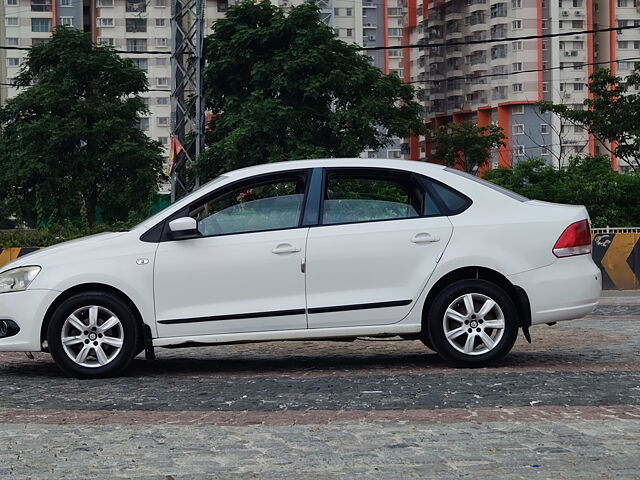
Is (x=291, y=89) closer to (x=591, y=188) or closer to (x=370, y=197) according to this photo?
(x=591, y=188)

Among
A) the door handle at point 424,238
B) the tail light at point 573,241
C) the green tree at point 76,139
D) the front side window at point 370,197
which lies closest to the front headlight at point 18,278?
the front side window at point 370,197

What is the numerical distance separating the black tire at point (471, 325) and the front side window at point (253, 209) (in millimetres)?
1257

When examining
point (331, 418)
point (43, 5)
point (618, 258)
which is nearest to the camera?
point (331, 418)

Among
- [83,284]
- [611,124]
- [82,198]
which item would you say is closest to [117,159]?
[82,198]

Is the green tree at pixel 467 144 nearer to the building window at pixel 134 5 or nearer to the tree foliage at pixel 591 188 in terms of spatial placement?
the tree foliage at pixel 591 188

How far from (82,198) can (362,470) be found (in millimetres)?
41056

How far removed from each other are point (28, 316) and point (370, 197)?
2685 millimetres

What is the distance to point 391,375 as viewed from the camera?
29.2 feet

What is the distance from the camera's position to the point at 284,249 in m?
8.93

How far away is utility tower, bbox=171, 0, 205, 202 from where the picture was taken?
26.4 m

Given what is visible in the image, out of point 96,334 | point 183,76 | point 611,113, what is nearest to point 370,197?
point 96,334

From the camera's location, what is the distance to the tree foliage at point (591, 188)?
3123 centimetres

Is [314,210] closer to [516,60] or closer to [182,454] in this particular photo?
[182,454]

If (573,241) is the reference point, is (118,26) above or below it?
above
